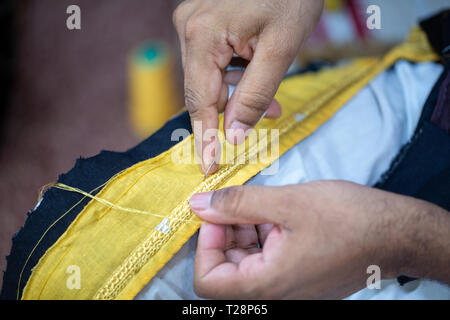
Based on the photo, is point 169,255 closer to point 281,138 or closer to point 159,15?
point 281,138

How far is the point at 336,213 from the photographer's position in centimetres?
45

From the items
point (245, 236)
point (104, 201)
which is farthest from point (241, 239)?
point (104, 201)

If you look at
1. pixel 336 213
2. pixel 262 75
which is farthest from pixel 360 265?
pixel 262 75

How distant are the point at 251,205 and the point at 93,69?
1309 millimetres

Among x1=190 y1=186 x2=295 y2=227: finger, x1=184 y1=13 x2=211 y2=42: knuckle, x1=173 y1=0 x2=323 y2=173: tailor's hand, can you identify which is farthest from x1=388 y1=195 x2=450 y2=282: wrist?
x1=184 y1=13 x2=211 y2=42: knuckle

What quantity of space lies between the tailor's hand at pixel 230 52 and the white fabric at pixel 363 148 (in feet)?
0.37

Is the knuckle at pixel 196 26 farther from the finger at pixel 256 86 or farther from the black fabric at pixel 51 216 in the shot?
the black fabric at pixel 51 216

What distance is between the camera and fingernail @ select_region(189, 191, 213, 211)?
18.7 inches

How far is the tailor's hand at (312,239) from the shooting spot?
1.42ft

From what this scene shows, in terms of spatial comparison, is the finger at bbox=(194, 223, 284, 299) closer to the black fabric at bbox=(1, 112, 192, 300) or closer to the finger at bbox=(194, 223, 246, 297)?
the finger at bbox=(194, 223, 246, 297)

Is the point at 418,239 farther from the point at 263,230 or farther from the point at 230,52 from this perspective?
the point at 230,52

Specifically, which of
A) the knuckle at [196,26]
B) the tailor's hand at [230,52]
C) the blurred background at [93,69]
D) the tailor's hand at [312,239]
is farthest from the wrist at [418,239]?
the blurred background at [93,69]

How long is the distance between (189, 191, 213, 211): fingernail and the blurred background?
0.67m
